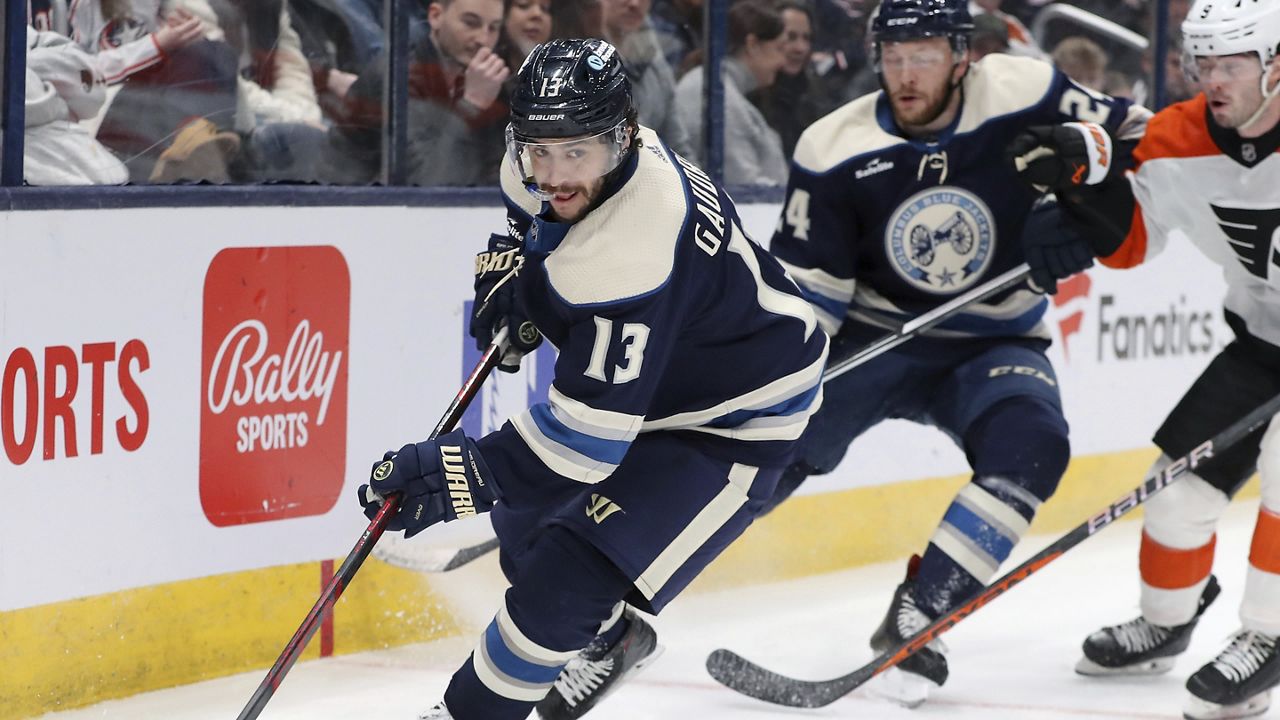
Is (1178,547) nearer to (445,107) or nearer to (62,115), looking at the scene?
(445,107)

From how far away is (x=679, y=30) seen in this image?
4.23 meters

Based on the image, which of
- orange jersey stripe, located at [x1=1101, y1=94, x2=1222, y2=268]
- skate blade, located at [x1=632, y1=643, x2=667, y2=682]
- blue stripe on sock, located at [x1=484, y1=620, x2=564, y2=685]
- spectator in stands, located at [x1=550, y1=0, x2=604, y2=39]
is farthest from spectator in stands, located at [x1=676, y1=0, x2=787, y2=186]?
blue stripe on sock, located at [x1=484, y1=620, x2=564, y2=685]

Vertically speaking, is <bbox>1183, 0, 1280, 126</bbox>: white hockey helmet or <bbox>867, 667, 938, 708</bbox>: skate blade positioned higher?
<bbox>1183, 0, 1280, 126</bbox>: white hockey helmet

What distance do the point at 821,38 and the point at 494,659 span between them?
2467 millimetres

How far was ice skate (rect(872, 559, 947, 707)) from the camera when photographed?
10.6ft

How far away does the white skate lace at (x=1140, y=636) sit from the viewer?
346cm

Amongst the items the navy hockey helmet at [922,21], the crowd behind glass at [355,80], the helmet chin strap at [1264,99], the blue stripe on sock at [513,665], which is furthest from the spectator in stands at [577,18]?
the blue stripe on sock at [513,665]

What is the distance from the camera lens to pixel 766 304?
2.57 metres

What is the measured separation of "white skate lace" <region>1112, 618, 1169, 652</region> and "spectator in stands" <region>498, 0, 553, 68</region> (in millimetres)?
1699

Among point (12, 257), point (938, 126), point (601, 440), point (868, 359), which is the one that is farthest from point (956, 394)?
point (12, 257)

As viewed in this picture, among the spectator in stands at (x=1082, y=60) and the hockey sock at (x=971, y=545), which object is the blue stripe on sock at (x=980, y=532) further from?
the spectator in stands at (x=1082, y=60)

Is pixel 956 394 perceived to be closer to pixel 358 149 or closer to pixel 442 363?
pixel 442 363

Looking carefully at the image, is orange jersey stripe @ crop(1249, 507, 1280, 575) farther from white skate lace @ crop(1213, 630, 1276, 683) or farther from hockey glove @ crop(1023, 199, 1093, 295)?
hockey glove @ crop(1023, 199, 1093, 295)

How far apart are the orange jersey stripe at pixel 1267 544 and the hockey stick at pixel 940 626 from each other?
5.7 inches
